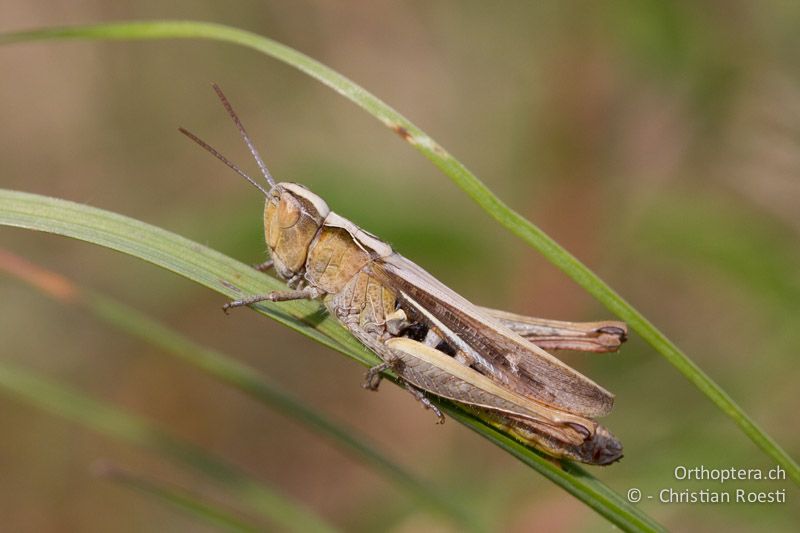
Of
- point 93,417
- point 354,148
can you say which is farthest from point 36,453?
point 354,148

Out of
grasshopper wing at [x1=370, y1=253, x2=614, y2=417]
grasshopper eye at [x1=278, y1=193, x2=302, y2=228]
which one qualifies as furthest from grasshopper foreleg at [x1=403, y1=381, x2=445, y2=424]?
grasshopper eye at [x1=278, y1=193, x2=302, y2=228]

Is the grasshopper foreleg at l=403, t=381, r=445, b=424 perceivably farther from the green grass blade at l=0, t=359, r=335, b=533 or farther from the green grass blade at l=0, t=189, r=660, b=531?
the green grass blade at l=0, t=359, r=335, b=533

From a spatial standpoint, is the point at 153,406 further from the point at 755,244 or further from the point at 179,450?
the point at 755,244

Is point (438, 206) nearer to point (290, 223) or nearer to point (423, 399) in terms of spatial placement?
point (290, 223)

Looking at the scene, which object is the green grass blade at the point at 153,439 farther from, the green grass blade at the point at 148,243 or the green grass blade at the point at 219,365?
the green grass blade at the point at 148,243

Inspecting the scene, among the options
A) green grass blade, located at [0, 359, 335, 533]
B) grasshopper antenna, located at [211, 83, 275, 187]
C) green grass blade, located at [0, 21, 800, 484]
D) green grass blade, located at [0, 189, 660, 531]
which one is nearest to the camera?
green grass blade, located at [0, 21, 800, 484]

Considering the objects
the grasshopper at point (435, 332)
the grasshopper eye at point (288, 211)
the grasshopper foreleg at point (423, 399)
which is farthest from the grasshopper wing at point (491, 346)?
the grasshopper eye at point (288, 211)
